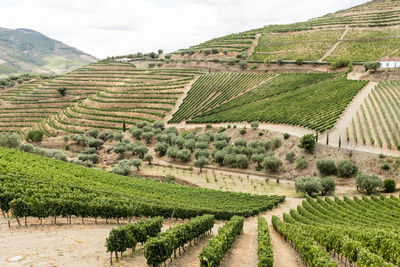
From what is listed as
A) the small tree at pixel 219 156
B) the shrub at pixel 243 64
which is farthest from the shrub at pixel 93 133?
the shrub at pixel 243 64

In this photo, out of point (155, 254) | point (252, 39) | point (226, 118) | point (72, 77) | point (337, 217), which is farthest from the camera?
point (252, 39)

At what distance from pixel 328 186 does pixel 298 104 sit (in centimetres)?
3852

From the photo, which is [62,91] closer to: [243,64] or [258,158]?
[243,64]

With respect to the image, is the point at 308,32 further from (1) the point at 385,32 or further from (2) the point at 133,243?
(2) the point at 133,243

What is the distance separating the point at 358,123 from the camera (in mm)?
64250

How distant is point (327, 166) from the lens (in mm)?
54719

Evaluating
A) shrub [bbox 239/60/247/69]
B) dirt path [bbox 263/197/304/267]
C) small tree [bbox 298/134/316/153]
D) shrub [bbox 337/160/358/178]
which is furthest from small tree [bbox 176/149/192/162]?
shrub [bbox 239/60/247/69]

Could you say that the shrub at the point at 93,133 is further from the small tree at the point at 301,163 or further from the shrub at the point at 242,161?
the small tree at the point at 301,163

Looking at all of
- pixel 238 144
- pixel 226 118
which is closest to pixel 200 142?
pixel 238 144

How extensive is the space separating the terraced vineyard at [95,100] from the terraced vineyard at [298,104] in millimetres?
23485

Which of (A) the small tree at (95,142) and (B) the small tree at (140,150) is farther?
(A) the small tree at (95,142)

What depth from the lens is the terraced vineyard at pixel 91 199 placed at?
23.8m

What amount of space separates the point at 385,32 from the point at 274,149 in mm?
97814

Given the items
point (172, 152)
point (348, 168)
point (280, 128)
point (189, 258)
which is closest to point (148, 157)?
point (172, 152)
